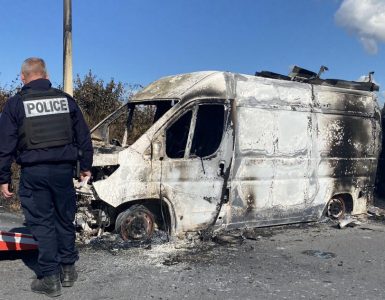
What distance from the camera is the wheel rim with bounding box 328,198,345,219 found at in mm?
7824

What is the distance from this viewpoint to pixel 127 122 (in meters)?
7.15

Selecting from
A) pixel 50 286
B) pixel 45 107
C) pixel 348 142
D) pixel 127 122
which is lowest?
pixel 50 286

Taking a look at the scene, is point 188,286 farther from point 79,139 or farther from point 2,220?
point 2,220

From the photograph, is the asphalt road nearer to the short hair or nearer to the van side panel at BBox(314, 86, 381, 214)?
the van side panel at BBox(314, 86, 381, 214)

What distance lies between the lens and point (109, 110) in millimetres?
11914

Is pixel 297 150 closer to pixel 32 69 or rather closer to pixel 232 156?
pixel 232 156

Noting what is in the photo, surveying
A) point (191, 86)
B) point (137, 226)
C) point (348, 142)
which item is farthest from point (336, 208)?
point (137, 226)

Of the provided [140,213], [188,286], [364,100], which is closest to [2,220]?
[140,213]

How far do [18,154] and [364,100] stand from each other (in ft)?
19.6

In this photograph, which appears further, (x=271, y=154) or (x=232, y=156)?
(x=271, y=154)

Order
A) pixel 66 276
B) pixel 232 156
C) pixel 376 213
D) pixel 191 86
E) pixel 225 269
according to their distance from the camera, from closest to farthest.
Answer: pixel 66 276
pixel 225 269
pixel 191 86
pixel 232 156
pixel 376 213

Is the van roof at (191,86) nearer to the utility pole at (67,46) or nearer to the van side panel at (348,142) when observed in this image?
the van side panel at (348,142)

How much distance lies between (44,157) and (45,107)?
1.44 feet

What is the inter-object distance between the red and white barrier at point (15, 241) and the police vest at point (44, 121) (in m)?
1.33
